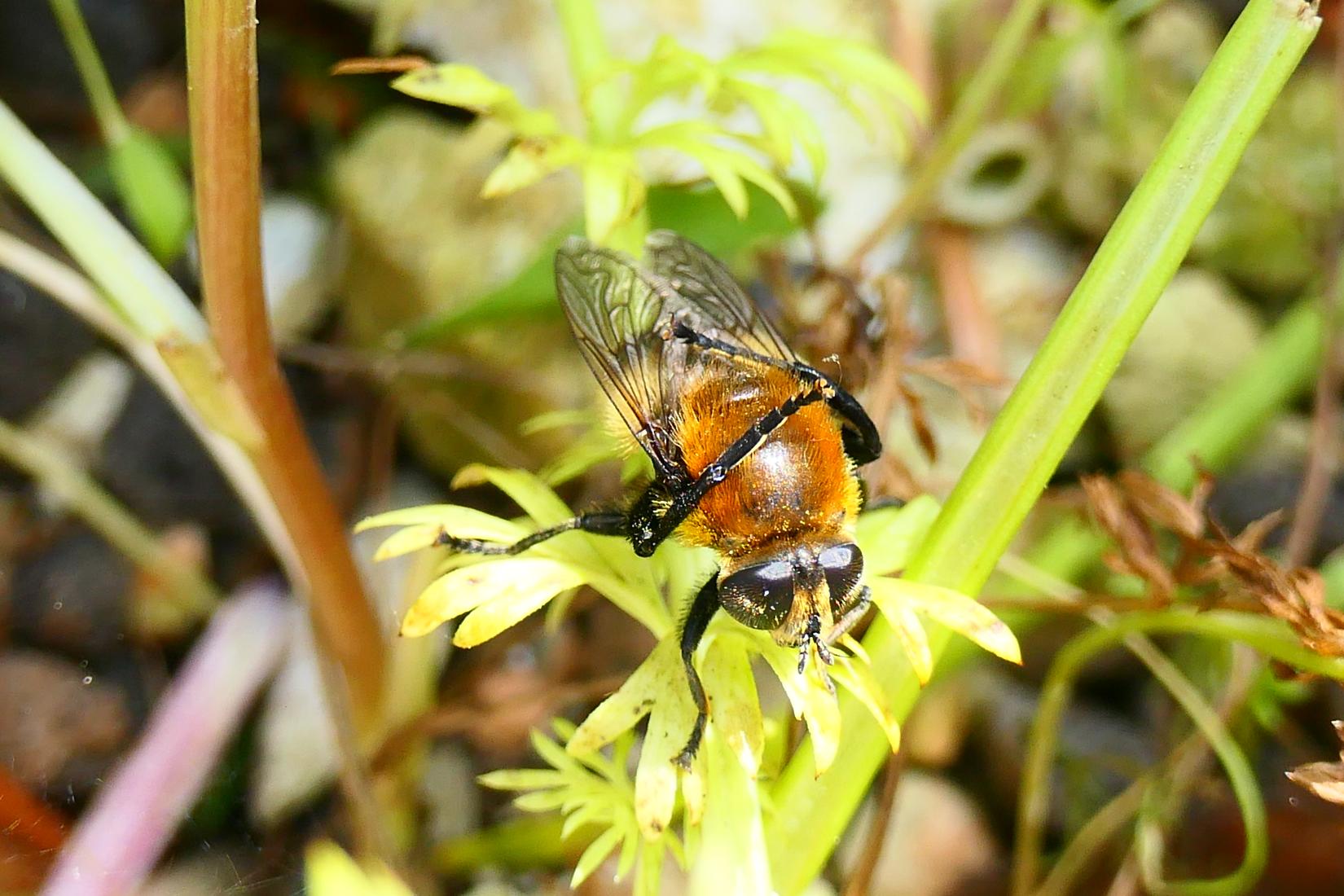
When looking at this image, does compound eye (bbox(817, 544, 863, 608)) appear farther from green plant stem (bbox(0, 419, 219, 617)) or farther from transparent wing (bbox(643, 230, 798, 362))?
green plant stem (bbox(0, 419, 219, 617))

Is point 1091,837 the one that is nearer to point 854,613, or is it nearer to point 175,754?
point 854,613

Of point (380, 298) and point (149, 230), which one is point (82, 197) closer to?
point (149, 230)

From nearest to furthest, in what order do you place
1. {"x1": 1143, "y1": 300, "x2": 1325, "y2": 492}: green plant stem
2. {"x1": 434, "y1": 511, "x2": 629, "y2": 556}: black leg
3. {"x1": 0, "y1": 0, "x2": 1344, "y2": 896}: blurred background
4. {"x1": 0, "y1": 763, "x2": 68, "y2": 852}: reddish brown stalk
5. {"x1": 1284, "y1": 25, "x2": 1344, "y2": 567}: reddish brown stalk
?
1. {"x1": 434, "y1": 511, "x2": 629, "y2": 556}: black leg
2. {"x1": 0, "y1": 763, "x2": 68, "y2": 852}: reddish brown stalk
3. {"x1": 0, "y1": 0, "x2": 1344, "y2": 896}: blurred background
4. {"x1": 1284, "y1": 25, "x2": 1344, "y2": 567}: reddish brown stalk
5. {"x1": 1143, "y1": 300, "x2": 1325, "y2": 492}: green plant stem

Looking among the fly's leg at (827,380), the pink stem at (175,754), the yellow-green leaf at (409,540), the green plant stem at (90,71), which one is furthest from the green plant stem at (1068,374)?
the green plant stem at (90,71)

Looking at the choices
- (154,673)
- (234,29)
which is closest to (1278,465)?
(234,29)

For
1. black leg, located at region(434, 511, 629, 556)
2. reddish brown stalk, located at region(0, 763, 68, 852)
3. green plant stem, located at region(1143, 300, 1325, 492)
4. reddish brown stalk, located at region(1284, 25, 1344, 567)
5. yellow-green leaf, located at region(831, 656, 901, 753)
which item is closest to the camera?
yellow-green leaf, located at region(831, 656, 901, 753)

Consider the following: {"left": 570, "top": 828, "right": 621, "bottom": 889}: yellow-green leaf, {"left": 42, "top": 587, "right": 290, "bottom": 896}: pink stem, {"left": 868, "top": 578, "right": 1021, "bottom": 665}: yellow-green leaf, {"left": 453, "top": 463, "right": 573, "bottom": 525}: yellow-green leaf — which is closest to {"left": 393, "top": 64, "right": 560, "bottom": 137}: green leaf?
{"left": 453, "top": 463, "right": 573, "bottom": 525}: yellow-green leaf

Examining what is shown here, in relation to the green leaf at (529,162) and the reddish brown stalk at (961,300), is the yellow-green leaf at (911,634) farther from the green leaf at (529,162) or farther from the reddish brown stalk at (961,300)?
the reddish brown stalk at (961,300)
